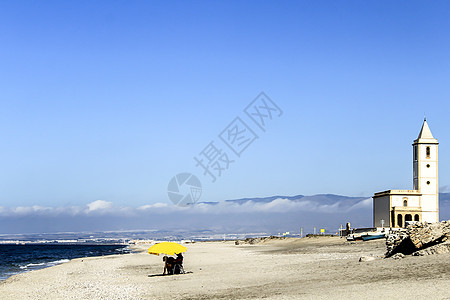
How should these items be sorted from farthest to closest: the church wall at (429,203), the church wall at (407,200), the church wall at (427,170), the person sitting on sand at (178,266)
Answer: the church wall at (427,170)
the church wall at (429,203)
the church wall at (407,200)
the person sitting on sand at (178,266)

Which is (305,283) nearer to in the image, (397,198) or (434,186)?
(397,198)

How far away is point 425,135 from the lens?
78.5 m

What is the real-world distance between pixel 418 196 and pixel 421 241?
174 ft

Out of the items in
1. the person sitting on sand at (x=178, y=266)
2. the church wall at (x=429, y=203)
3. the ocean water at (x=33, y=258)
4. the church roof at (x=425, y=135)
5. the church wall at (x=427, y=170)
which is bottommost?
the ocean water at (x=33, y=258)

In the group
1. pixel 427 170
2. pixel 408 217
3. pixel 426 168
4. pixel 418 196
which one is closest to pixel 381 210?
pixel 408 217

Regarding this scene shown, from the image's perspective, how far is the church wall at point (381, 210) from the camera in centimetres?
7250

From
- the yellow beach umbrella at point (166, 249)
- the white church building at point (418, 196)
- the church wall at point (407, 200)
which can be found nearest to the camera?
the yellow beach umbrella at point (166, 249)

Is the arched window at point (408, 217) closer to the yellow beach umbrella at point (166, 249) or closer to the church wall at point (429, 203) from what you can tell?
the church wall at point (429, 203)

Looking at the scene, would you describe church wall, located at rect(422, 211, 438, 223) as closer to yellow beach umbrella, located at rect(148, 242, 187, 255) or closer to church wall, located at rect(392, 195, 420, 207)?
church wall, located at rect(392, 195, 420, 207)

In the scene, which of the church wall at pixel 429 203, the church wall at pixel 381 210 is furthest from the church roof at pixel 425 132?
the church wall at pixel 381 210

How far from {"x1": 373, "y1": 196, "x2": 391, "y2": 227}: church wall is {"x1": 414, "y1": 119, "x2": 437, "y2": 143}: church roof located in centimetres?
993

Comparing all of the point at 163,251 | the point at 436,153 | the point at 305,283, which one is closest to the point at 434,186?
the point at 436,153

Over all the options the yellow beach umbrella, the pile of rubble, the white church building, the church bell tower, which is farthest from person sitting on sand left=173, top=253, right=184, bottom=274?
the church bell tower

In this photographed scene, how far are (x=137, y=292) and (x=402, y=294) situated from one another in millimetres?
9255
